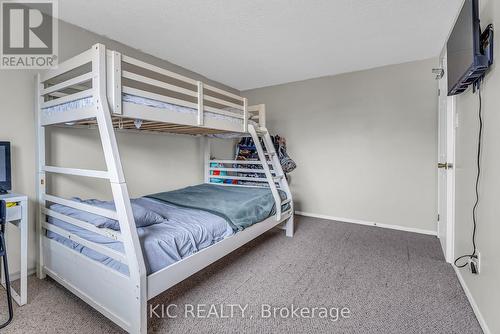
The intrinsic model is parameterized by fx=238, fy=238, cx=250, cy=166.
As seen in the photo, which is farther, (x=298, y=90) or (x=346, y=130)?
(x=298, y=90)

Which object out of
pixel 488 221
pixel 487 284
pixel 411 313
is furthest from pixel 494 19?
pixel 411 313

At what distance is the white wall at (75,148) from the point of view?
1937 mm

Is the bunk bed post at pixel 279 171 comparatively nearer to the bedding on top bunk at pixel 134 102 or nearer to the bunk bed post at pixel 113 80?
the bedding on top bunk at pixel 134 102

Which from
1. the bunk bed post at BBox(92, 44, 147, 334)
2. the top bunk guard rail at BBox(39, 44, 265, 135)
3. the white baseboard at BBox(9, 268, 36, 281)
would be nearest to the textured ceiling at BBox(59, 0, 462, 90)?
the top bunk guard rail at BBox(39, 44, 265, 135)

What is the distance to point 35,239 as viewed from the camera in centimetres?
204

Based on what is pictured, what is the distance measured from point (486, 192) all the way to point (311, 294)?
1327mm

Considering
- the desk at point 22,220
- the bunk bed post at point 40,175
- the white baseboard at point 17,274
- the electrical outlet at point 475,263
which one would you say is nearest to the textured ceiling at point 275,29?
the bunk bed post at point 40,175

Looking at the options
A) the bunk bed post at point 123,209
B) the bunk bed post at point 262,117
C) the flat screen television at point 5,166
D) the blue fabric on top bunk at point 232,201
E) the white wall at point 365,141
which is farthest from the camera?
the white wall at point 365,141

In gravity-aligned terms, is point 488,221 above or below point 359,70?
below

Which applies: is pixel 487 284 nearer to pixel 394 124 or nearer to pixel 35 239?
pixel 394 124

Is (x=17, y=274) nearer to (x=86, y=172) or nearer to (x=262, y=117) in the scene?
(x=86, y=172)

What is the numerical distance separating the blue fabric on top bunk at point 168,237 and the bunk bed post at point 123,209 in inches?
4.2

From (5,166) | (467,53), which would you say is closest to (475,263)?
(467,53)

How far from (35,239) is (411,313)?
2.99 m
